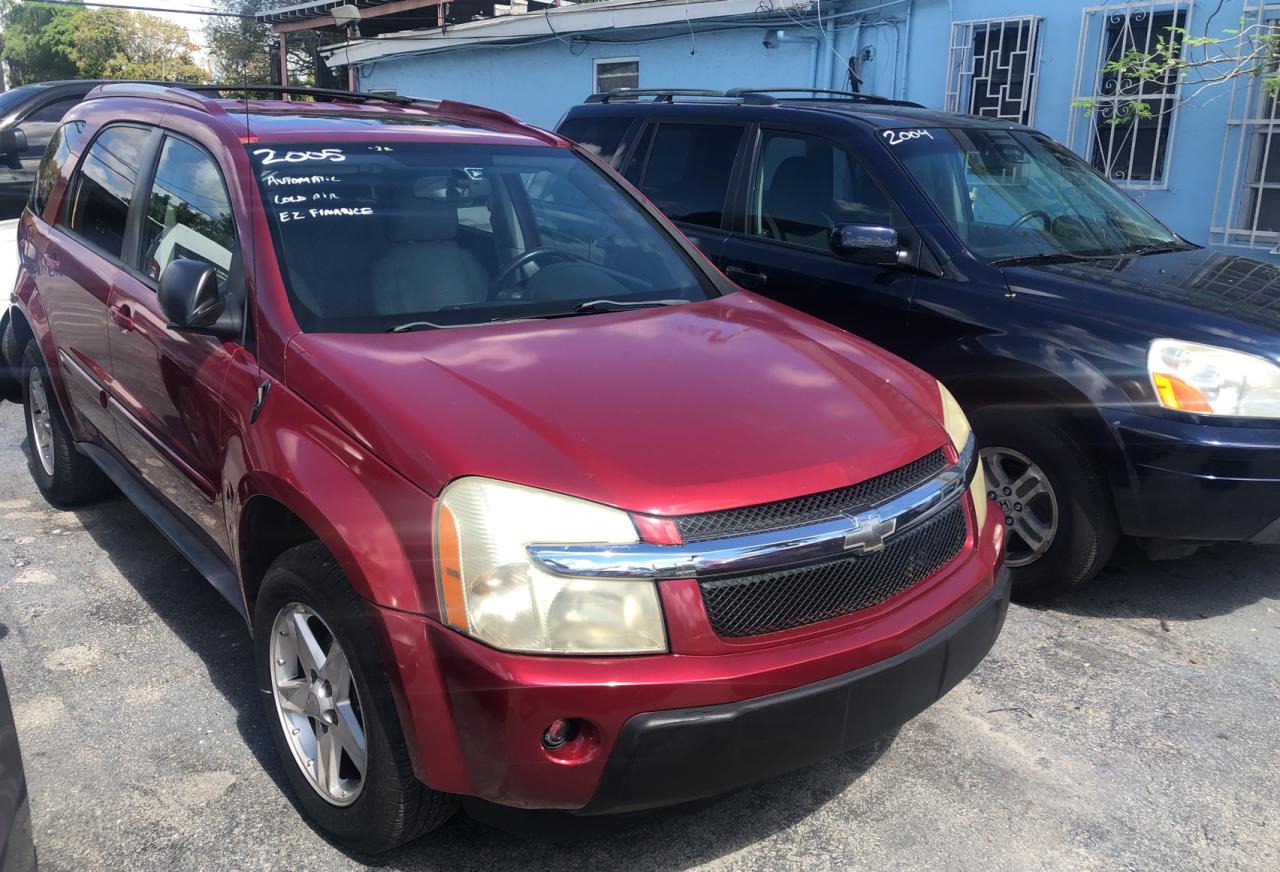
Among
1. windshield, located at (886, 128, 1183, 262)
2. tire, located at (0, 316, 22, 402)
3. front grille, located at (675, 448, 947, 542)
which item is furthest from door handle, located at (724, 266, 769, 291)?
tire, located at (0, 316, 22, 402)

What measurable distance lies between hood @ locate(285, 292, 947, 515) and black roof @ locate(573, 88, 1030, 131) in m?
2.23

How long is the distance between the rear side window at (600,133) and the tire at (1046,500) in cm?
274

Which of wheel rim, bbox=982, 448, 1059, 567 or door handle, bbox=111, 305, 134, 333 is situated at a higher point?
door handle, bbox=111, 305, 134, 333

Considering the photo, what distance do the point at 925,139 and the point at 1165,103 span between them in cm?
490

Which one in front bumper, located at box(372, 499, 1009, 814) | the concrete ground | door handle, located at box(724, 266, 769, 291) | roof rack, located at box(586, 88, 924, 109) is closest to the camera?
front bumper, located at box(372, 499, 1009, 814)

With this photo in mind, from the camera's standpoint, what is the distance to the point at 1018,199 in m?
4.68

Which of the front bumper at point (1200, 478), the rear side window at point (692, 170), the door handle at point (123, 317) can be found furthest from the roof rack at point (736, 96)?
the door handle at point (123, 317)

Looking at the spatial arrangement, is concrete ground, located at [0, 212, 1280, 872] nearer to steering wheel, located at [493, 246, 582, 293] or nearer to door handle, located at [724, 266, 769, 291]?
steering wheel, located at [493, 246, 582, 293]

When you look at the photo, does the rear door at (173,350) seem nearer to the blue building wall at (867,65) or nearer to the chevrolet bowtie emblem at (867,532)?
the chevrolet bowtie emblem at (867,532)

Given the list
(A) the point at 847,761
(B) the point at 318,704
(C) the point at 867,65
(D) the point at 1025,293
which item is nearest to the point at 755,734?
(A) the point at 847,761

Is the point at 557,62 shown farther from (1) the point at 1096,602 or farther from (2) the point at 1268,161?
(1) the point at 1096,602

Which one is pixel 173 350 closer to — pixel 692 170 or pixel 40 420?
pixel 40 420

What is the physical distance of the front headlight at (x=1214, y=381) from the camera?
3547 millimetres

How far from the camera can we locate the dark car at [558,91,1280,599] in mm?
3564
